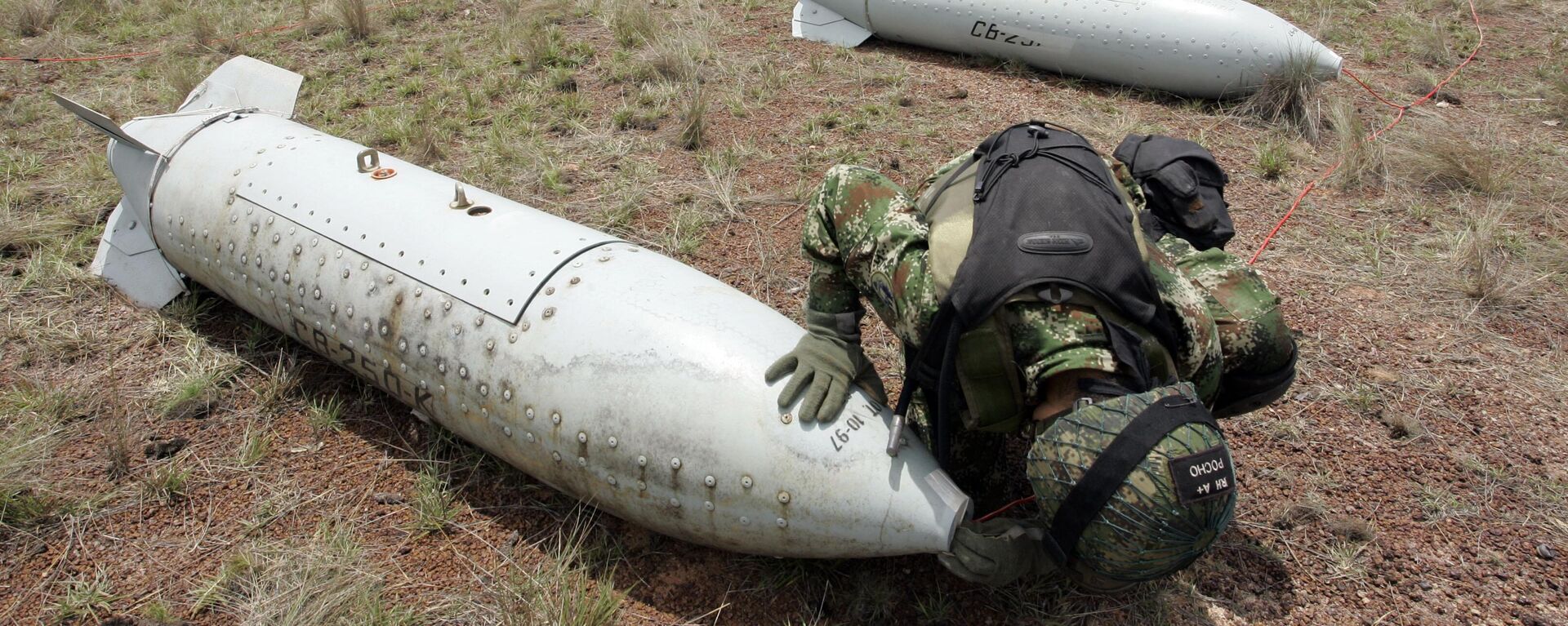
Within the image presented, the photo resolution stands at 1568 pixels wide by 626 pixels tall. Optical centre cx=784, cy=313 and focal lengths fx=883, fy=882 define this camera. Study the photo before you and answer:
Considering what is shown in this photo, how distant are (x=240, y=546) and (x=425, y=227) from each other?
1118mm

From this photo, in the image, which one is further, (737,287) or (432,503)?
(737,287)

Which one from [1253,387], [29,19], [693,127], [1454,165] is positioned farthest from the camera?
[29,19]

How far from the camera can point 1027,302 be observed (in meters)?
2.05

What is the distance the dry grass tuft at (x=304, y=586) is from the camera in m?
2.35

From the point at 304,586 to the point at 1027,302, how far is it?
2.06m

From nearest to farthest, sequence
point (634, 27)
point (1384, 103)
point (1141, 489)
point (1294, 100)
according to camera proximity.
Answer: point (1141, 489) < point (1294, 100) < point (1384, 103) < point (634, 27)

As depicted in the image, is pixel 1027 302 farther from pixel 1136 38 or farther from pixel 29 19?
pixel 29 19

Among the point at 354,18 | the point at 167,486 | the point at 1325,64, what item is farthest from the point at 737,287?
the point at 354,18

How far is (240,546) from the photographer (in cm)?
269

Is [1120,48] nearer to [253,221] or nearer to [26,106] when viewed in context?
[253,221]

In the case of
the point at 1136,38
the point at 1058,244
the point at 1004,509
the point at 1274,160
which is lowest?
the point at 1004,509

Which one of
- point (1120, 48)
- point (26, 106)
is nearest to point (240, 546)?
point (26, 106)

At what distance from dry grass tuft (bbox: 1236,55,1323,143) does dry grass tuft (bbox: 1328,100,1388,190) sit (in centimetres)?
28

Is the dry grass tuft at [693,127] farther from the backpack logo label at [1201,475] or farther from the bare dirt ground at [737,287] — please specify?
the backpack logo label at [1201,475]
